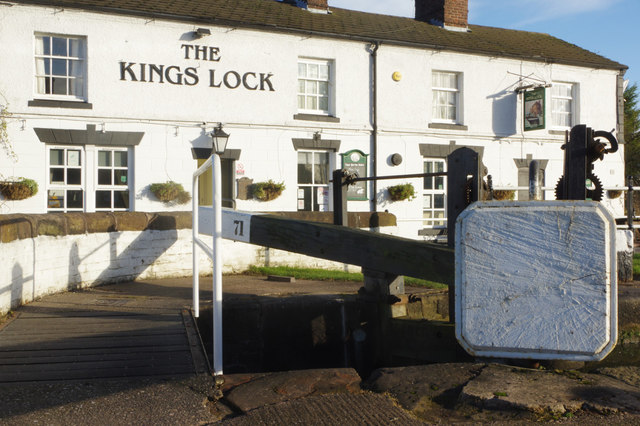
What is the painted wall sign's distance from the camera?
49.3 ft

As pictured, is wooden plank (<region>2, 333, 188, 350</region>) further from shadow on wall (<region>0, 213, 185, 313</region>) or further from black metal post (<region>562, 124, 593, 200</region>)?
black metal post (<region>562, 124, 593, 200</region>)

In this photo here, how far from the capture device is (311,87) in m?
17.0

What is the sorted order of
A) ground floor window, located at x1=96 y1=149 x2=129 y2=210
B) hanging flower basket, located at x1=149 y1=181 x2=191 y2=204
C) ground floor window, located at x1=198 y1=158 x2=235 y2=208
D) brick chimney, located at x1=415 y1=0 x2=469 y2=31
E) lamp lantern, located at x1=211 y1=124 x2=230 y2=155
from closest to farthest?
1. hanging flower basket, located at x1=149 y1=181 x2=191 y2=204
2. ground floor window, located at x1=96 y1=149 x2=129 y2=210
3. lamp lantern, located at x1=211 y1=124 x2=230 y2=155
4. ground floor window, located at x1=198 y1=158 x2=235 y2=208
5. brick chimney, located at x1=415 y1=0 x2=469 y2=31

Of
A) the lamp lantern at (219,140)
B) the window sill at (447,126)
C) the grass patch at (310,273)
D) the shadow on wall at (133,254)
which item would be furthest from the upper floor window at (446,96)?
the shadow on wall at (133,254)

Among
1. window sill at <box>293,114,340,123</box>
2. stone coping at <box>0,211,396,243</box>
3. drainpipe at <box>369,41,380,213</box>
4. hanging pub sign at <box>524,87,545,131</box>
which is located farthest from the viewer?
hanging pub sign at <box>524,87,545,131</box>

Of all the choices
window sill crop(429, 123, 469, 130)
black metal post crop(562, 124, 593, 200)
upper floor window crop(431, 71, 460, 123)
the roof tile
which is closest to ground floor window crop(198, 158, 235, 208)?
the roof tile

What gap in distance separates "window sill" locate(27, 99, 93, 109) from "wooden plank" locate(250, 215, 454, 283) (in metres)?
10.6

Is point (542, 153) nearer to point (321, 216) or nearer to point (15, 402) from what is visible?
point (321, 216)

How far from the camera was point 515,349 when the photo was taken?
6.37ft

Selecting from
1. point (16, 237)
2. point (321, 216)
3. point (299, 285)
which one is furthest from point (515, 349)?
point (321, 216)

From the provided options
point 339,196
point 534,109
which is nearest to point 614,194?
point 534,109

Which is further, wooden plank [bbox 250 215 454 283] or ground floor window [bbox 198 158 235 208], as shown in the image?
ground floor window [bbox 198 158 235 208]

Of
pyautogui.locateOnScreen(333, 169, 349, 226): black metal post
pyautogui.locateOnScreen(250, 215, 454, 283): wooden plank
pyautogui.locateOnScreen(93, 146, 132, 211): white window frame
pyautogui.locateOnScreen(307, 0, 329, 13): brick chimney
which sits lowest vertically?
pyautogui.locateOnScreen(250, 215, 454, 283): wooden plank

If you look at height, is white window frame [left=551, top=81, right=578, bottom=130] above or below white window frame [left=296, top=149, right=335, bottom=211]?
above
